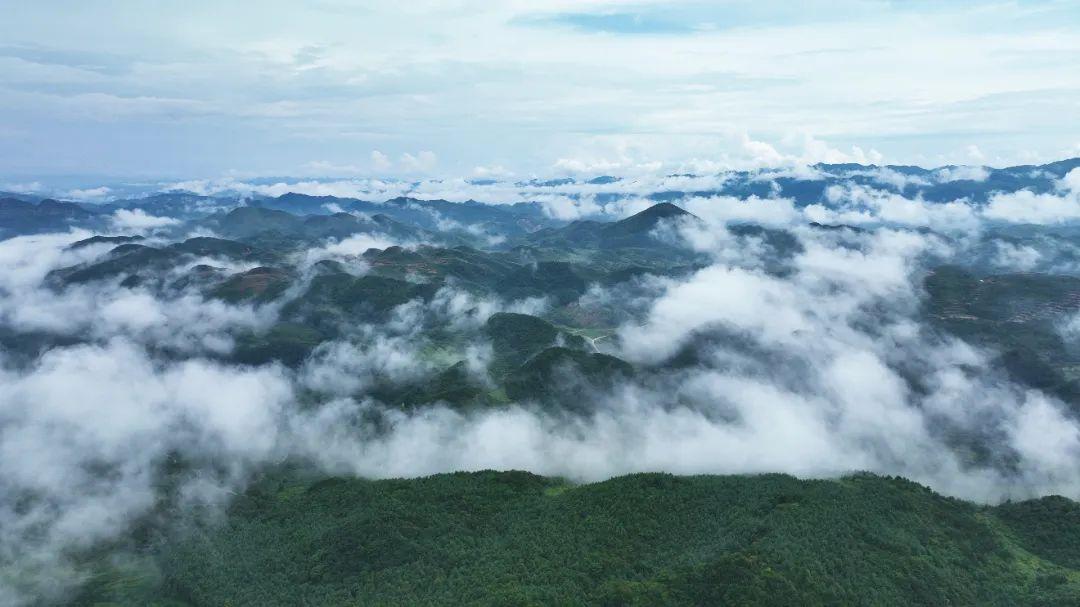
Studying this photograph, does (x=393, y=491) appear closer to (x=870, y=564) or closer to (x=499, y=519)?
(x=499, y=519)

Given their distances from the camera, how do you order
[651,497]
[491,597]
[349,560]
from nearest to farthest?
[491,597] < [349,560] < [651,497]

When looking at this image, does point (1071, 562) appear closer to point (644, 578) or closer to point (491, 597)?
point (644, 578)

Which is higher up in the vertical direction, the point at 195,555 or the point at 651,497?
the point at 651,497

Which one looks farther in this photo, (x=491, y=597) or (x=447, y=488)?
(x=447, y=488)

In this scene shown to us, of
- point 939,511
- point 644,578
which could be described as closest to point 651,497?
point 644,578

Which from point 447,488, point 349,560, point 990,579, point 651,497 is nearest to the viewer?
point 990,579

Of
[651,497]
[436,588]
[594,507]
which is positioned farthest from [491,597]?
[651,497]

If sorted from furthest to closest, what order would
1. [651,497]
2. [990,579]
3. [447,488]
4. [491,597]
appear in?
[447,488], [651,497], [990,579], [491,597]
